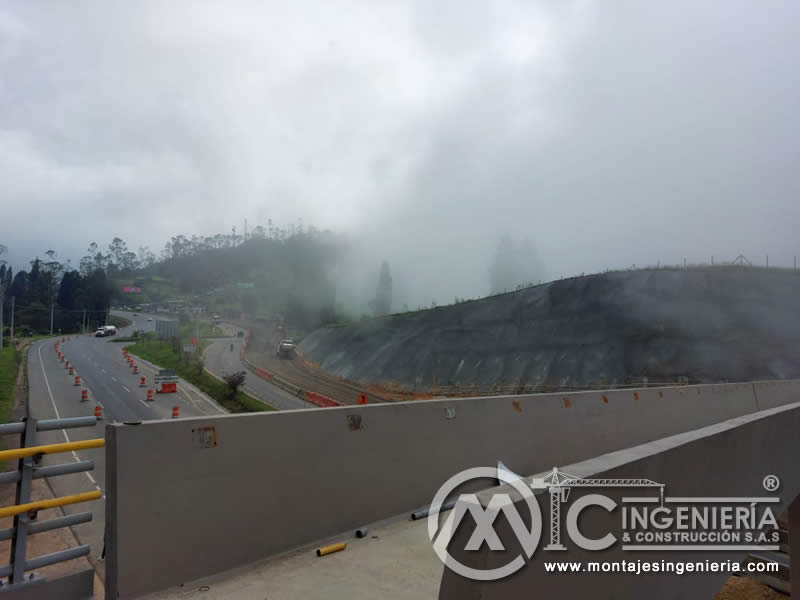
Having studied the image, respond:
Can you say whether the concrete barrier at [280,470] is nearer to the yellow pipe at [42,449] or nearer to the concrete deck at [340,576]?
the concrete deck at [340,576]

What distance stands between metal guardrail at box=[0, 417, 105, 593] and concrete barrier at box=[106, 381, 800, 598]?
369 millimetres

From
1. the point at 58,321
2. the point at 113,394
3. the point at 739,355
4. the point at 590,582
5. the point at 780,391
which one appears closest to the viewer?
the point at 590,582

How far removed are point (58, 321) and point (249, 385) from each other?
1135 cm

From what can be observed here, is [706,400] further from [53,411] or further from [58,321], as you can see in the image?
[58,321]

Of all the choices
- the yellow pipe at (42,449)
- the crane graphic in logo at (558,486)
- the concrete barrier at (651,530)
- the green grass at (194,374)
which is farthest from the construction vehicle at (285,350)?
the crane graphic in logo at (558,486)

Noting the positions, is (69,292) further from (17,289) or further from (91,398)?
(91,398)

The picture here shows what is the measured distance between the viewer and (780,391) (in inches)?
515

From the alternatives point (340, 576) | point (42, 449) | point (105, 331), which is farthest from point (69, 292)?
point (340, 576)

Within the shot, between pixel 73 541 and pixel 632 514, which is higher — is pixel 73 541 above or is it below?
below

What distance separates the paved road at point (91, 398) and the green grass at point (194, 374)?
1.40ft

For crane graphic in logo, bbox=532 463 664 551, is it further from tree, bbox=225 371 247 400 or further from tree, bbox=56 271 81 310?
tree, bbox=56 271 81 310

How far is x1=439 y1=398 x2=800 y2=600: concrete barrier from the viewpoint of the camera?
1.92 metres

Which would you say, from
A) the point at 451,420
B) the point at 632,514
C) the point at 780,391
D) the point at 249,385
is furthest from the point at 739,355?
the point at 632,514

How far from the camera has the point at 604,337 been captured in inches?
1422
